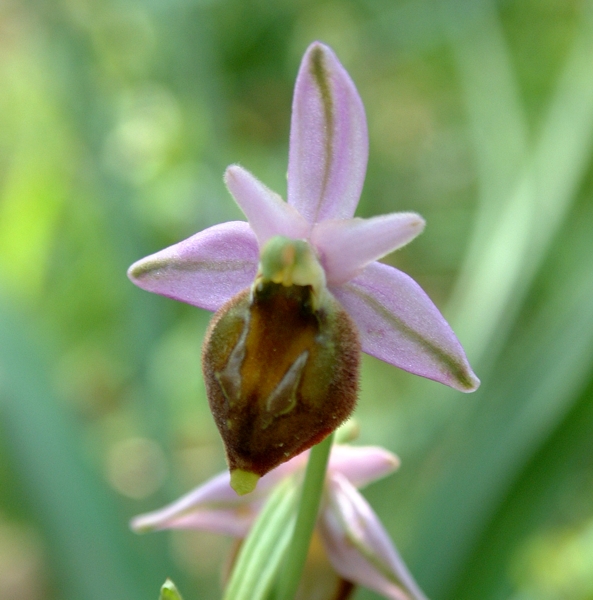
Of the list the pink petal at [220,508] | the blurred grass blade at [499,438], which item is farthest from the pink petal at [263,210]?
the blurred grass blade at [499,438]

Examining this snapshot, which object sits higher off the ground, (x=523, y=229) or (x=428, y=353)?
(x=428, y=353)

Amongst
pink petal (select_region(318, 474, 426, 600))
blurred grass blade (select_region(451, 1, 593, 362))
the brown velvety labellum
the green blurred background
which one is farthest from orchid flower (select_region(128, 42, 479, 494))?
blurred grass blade (select_region(451, 1, 593, 362))

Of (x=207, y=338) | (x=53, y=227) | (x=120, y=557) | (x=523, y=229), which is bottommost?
(x=120, y=557)

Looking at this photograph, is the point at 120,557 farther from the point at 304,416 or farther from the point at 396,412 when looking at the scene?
the point at 304,416

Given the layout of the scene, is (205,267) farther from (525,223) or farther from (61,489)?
(525,223)

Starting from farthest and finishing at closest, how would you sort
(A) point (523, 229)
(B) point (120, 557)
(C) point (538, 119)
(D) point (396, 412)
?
(C) point (538, 119)
(D) point (396, 412)
(A) point (523, 229)
(B) point (120, 557)

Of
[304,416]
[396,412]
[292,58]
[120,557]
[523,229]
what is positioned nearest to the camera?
[304,416]

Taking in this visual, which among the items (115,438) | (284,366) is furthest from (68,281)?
(284,366)

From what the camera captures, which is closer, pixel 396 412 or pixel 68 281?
pixel 396 412
